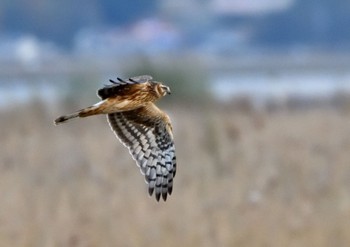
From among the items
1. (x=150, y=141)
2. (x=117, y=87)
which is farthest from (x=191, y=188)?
(x=117, y=87)

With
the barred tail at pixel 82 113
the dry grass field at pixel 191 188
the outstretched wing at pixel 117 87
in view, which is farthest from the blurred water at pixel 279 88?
the barred tail at pixel 82 113

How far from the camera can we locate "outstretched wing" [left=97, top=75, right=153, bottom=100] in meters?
5.77

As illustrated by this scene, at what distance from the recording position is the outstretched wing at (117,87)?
5773 millimetres

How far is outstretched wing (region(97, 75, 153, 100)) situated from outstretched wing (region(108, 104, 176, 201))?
870mm

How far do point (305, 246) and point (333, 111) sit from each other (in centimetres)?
750

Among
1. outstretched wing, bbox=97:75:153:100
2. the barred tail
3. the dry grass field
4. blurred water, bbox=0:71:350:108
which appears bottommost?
the barred tail

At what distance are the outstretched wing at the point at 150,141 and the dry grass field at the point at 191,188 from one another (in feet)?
9.67

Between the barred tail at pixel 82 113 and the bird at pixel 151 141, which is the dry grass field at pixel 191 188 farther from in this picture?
the barred tail at pixel 82 113

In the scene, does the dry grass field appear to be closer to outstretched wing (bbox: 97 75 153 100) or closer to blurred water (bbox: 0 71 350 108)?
blurred water (bbox: 0 71 350 108)

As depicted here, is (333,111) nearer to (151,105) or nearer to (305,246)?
(305,246)

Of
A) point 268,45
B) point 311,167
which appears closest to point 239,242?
point 311,167

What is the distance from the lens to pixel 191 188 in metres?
11.4

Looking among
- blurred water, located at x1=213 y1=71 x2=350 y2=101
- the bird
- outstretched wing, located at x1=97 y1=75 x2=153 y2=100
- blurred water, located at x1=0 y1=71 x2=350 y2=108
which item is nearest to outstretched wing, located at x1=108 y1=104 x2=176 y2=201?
the bird

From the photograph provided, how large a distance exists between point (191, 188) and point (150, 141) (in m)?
4.56
